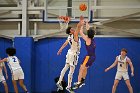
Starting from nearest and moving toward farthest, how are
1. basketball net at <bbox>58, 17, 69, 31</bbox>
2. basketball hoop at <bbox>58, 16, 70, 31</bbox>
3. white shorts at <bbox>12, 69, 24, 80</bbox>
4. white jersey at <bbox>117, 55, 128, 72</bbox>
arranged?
basketball hoop at <bbox>58, 16, 70, 31</bbox> → white shorts at <bbox>12, 69, 24, 80</bbox> → white jersey at <bbox>117, 55, 128, 72</bbox> → basketball net at <bbox>58, 17, 69, 31</bbox>

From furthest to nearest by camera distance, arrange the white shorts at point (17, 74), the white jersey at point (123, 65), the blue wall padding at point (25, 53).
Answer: the blue wall padding at point (25, 53)
the white jersey at point (123, 65)
the white shorts at point (17, 74)

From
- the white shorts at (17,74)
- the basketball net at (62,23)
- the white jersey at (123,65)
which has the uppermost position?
the basketball net at (62,23)

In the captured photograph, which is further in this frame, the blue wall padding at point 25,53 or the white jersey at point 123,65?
the blue wall padding at point 25,53

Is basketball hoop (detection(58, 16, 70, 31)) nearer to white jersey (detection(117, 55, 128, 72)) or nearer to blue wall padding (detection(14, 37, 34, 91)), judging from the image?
blue wall padding (detection(14, 37, 34, 91))

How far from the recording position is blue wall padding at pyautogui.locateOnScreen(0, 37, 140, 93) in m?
11.4

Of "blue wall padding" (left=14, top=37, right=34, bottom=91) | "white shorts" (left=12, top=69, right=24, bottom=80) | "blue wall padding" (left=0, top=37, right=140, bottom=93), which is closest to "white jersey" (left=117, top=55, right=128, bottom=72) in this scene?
"blue wall padding" (left=0, top=37, right=140, bottom=93)

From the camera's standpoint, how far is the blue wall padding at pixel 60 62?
1140 cm

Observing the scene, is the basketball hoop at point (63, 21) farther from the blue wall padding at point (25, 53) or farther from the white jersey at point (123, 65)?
the white jersey at point (123, 65)

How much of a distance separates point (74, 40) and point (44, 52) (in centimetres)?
467

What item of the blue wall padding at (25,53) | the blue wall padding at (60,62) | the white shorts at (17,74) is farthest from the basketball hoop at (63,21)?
the white shorts at (17,74)

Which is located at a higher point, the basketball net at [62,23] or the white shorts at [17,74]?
the basketball net at [62,23]

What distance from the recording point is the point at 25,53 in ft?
37.3

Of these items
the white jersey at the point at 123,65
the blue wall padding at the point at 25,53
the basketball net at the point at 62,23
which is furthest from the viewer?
the blue wall padding at the point at 25,53

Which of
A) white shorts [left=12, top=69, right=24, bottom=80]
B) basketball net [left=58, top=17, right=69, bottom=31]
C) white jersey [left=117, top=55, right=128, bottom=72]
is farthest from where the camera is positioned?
basketball net [left=58, top=17, right=69, bottom=31]
